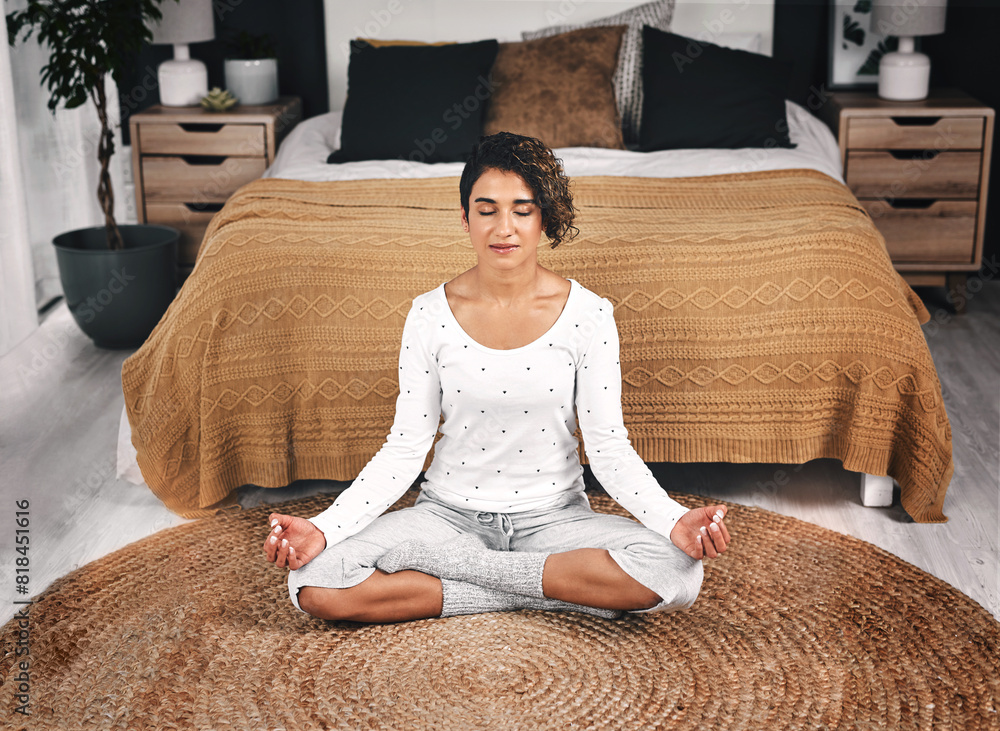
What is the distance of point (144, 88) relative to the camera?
4.14 meters

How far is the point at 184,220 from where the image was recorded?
3742 millimetres

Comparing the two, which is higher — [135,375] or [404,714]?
[135,375]

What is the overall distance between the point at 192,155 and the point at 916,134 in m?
2.51

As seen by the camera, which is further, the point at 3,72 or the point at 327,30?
the point at 327,30

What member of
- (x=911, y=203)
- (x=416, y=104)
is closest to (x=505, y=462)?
(x=416, y=104)

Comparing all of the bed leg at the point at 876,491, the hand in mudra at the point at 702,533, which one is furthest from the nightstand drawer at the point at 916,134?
the hand in mudra at the point at 702,533

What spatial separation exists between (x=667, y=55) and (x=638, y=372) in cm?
164

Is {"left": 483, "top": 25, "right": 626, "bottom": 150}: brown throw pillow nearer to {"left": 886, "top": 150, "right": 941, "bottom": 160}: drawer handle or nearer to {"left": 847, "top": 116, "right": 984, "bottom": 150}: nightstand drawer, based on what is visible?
{"left": 847, "top": 116, "right": 984, "bottom": 150}: nightstand drawer

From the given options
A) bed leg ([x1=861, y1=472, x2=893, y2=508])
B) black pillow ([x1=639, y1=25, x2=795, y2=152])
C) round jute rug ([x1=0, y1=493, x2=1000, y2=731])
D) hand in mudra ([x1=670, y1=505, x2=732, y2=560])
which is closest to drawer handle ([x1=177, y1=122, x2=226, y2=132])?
black pillow ([x1=639, y1=25, x2=795, y2=152])

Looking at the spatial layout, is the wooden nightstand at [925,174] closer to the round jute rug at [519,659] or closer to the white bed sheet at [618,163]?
the white bed sheet at [618,163]

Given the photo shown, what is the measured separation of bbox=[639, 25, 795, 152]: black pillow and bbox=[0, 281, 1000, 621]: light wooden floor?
932 millimetres

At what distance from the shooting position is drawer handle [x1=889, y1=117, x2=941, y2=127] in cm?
367

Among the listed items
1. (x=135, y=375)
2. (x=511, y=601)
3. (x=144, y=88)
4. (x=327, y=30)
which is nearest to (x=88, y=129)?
(x=144, y=88)

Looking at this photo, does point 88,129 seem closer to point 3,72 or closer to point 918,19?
point 3,72
